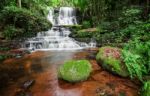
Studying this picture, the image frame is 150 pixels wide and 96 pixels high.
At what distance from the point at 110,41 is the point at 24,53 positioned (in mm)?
5428

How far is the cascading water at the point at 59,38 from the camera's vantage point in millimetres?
12906

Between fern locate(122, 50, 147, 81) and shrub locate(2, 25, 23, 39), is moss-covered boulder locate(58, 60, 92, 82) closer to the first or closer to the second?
→ fern locate(122, 50, 147, 81)

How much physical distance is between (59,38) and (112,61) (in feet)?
27.3

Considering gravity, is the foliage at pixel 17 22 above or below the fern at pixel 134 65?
above

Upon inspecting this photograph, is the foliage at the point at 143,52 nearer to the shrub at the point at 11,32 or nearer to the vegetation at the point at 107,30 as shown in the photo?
the vegetation at the point at 107,30

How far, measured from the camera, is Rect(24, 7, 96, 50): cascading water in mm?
12906

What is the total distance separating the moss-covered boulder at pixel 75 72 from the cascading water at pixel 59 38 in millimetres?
6287

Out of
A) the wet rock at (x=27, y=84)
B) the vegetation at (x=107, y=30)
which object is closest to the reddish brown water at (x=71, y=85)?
the wet rock at (x=27, y=84)

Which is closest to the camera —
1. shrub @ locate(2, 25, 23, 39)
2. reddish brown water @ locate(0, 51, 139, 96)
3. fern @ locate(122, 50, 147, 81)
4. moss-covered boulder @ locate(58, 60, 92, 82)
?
reddish brown water @ locate(0, 51, 139, 96)

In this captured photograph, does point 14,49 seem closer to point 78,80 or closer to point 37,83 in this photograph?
point 37,83

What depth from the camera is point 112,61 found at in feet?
23.5

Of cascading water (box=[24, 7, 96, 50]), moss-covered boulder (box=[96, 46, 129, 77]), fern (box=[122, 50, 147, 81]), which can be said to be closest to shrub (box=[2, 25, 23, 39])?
cascading water (box=[24, 7, 96, 50])

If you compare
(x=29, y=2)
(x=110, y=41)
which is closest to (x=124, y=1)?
(x=110, y=41)

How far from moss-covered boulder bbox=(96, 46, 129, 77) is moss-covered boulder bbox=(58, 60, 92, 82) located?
95 centimetres
